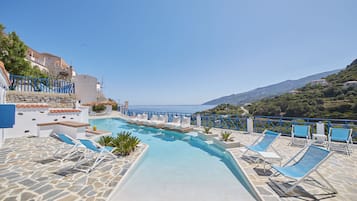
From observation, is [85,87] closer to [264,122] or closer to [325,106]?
[264,122]

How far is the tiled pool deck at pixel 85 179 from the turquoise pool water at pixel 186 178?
308 millimetres

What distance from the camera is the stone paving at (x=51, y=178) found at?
252cm

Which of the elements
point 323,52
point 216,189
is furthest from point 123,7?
point 323,52

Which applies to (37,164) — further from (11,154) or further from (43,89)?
(43,89)

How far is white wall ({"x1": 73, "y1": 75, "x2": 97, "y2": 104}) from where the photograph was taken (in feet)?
80.0

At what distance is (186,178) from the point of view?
3840mm

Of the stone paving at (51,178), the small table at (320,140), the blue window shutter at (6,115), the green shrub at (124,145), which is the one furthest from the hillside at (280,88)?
the blue window shutter at (6,115)

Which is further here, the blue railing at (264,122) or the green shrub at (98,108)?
the green shrub at (98,108)

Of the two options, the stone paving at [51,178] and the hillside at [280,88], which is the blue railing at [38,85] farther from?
the hillside at [280,88]

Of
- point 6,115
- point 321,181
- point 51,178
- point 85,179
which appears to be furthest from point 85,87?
point 321,181

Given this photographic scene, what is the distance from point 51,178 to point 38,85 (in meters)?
9.77

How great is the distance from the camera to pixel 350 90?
1689 cm

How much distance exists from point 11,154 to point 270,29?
14.5 m

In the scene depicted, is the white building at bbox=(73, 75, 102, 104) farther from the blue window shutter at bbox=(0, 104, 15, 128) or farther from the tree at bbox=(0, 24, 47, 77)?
the blue window shutter at bbox=(0, 104, 15, 128)
